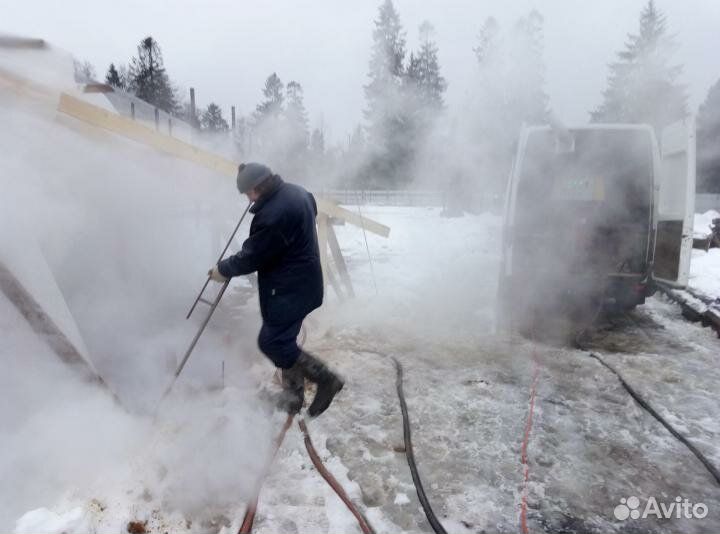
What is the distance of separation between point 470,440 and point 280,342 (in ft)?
4.58

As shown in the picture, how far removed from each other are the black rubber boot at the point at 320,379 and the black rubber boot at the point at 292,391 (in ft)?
0.37

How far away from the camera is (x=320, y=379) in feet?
10.7

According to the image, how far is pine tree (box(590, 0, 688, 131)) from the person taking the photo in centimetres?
878

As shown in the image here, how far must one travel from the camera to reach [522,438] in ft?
10.1

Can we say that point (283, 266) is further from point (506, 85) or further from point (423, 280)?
point (506, 85)

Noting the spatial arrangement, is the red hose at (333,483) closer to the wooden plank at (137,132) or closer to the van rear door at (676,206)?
the wooden plank at (137,132)

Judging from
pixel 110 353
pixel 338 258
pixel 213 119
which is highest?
pixel 213 119

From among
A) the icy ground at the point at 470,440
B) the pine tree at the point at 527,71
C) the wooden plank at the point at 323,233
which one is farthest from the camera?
the pine tree at the point at 527,71

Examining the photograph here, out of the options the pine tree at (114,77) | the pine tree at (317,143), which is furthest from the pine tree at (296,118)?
the pine tree at (114,77)

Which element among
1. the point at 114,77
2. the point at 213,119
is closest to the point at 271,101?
the point at 213,119

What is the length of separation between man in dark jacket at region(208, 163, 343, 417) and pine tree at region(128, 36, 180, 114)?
1196 inches

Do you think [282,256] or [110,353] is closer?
[282,256]

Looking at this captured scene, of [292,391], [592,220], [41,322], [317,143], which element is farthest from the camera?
[317,143]

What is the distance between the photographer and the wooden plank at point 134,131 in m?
3.49
